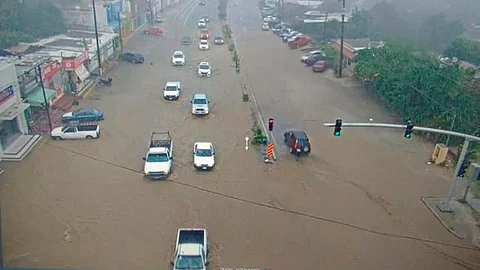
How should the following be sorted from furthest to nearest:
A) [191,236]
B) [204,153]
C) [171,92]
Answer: [171,92] < [204,153] < [191,236]

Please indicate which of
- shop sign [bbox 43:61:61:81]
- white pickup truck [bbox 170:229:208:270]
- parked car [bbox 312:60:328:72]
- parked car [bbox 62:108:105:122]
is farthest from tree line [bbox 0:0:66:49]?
white pickup truck [bbox 170:229:208:270]

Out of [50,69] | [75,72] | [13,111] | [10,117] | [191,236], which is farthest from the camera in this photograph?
[75,72]

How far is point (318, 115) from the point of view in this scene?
28.7m

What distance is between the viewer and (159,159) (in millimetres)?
20250

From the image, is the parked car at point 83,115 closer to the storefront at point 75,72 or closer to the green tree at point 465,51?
the storefront at point 75,72

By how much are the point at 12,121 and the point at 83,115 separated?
4.29 meters

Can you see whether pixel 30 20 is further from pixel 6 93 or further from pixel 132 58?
pixel 6 93

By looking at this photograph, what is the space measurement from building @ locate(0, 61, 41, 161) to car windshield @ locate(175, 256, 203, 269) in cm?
1235

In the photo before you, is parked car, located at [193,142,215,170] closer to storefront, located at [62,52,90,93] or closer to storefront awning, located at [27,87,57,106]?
storefront awning, located at [27,87,57,106]

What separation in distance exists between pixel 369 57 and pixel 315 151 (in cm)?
1567

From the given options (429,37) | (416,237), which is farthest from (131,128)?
(429,37)

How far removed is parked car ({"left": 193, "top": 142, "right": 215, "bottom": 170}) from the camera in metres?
20.5

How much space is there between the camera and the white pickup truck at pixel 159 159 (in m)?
19.5

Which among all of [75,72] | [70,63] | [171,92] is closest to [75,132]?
[171,92]
